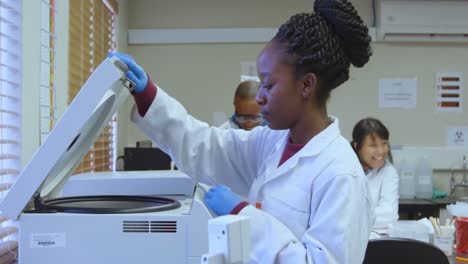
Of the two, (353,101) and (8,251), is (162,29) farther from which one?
(8,251)

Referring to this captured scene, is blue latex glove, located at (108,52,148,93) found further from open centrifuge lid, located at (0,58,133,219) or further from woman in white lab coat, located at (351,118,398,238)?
woman in white lab coat, located at (351,118,398,238)

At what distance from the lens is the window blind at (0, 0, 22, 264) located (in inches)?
57.1

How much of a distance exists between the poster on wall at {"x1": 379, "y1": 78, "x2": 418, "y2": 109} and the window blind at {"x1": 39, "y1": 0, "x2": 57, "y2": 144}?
8.73 ft

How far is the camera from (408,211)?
3398mm

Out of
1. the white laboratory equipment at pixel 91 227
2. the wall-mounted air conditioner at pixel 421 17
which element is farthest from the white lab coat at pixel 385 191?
the white laboratory equipment at pixel 91 227

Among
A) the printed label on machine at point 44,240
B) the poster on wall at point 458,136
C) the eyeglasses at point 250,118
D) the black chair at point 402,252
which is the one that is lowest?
the black chair at point 402,252

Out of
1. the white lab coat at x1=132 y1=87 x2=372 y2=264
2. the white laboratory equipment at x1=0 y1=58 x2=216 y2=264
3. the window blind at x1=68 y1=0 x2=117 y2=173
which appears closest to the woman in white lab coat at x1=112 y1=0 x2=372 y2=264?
the white lab coat at x1=132 y1=87 x2=372 y2=264

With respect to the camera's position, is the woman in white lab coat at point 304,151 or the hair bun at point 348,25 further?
the hair bun at point 348,25

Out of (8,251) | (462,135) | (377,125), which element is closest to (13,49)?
(8,251)

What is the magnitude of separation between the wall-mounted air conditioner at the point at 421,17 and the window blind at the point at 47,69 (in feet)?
8.46

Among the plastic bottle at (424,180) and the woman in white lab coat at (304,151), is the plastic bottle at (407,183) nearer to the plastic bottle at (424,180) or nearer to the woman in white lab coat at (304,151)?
the plastic bottle at (424,180)

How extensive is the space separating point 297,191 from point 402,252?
2.55ft

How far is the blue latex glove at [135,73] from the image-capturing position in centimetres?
104

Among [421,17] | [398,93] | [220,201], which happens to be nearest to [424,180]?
[398,93]
